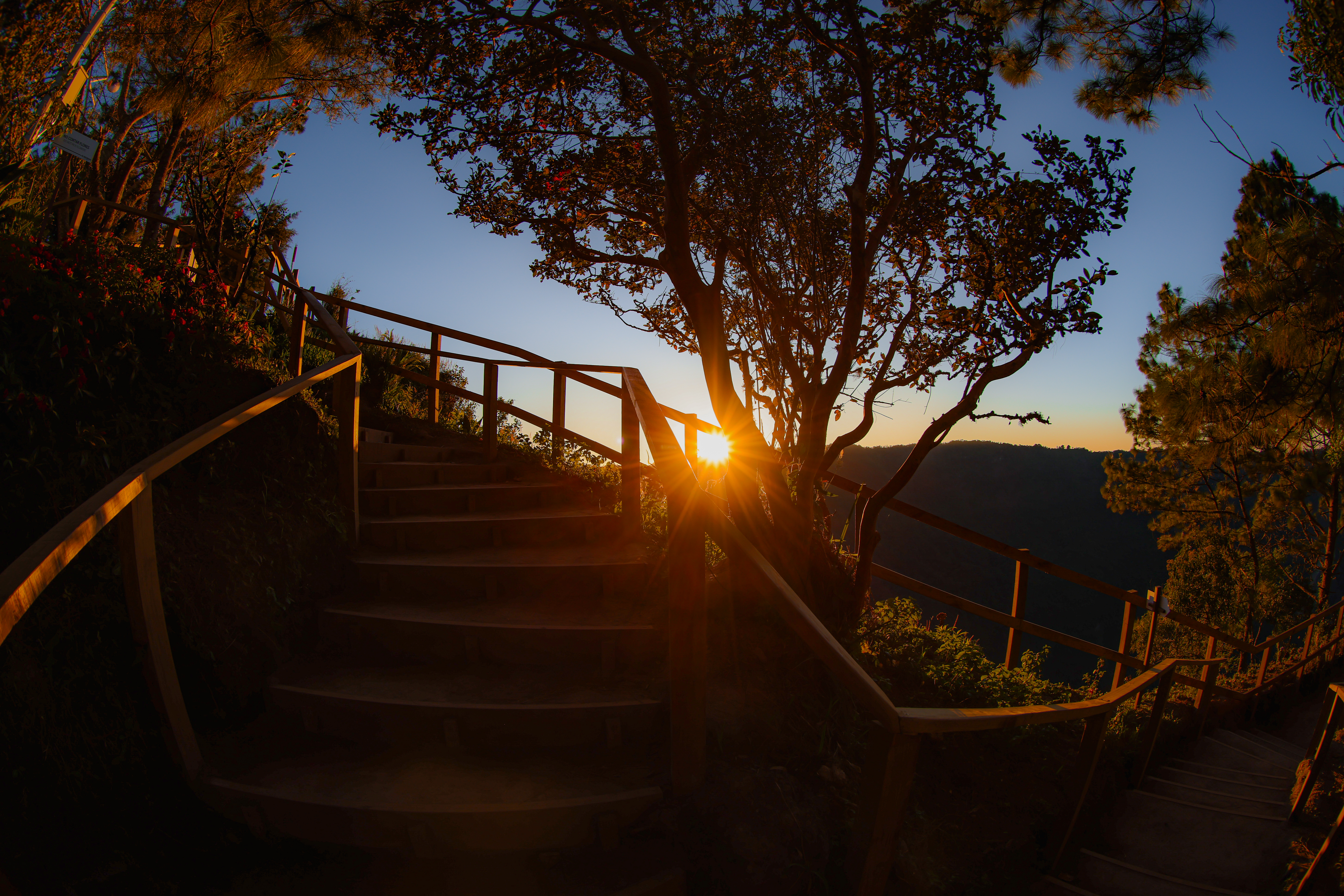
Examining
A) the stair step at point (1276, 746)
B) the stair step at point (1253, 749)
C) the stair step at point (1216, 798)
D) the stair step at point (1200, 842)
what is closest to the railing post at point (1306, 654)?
the stair step at point (1276, 746)

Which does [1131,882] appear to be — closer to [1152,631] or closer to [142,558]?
[1152,631]

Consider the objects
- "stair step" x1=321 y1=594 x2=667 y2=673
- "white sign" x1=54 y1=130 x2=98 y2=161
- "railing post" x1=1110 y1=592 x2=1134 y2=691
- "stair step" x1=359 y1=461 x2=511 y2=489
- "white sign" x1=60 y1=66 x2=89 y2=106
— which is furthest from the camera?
"white sign" x1=60 y1=66 x2=89 y2=106

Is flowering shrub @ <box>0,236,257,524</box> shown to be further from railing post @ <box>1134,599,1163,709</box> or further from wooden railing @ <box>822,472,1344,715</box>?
railing post @ <box>1134,599,1163,709</box>

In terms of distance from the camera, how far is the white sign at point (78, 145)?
16.4ft

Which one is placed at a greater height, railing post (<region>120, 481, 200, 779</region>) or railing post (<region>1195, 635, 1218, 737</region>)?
railing post (<region>120, 481, 200, 779</region>)

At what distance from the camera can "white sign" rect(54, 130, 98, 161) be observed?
4992 millimetres

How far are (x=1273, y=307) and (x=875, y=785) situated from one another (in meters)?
7.37

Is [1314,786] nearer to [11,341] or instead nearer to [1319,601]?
[11,341]

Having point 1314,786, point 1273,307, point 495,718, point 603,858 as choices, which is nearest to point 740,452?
point 495,718

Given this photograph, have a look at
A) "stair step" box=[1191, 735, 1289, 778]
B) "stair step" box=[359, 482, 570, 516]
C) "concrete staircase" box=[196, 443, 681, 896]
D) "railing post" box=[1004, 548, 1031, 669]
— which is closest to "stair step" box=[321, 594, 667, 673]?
"concrete staircase" box=[196, 443, 681, 896]

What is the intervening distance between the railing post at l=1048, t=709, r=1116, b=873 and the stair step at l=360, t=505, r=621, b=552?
2692 mm

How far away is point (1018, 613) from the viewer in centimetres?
480

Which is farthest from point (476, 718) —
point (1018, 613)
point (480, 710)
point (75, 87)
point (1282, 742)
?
point (75, 87)

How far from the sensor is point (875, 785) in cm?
185
